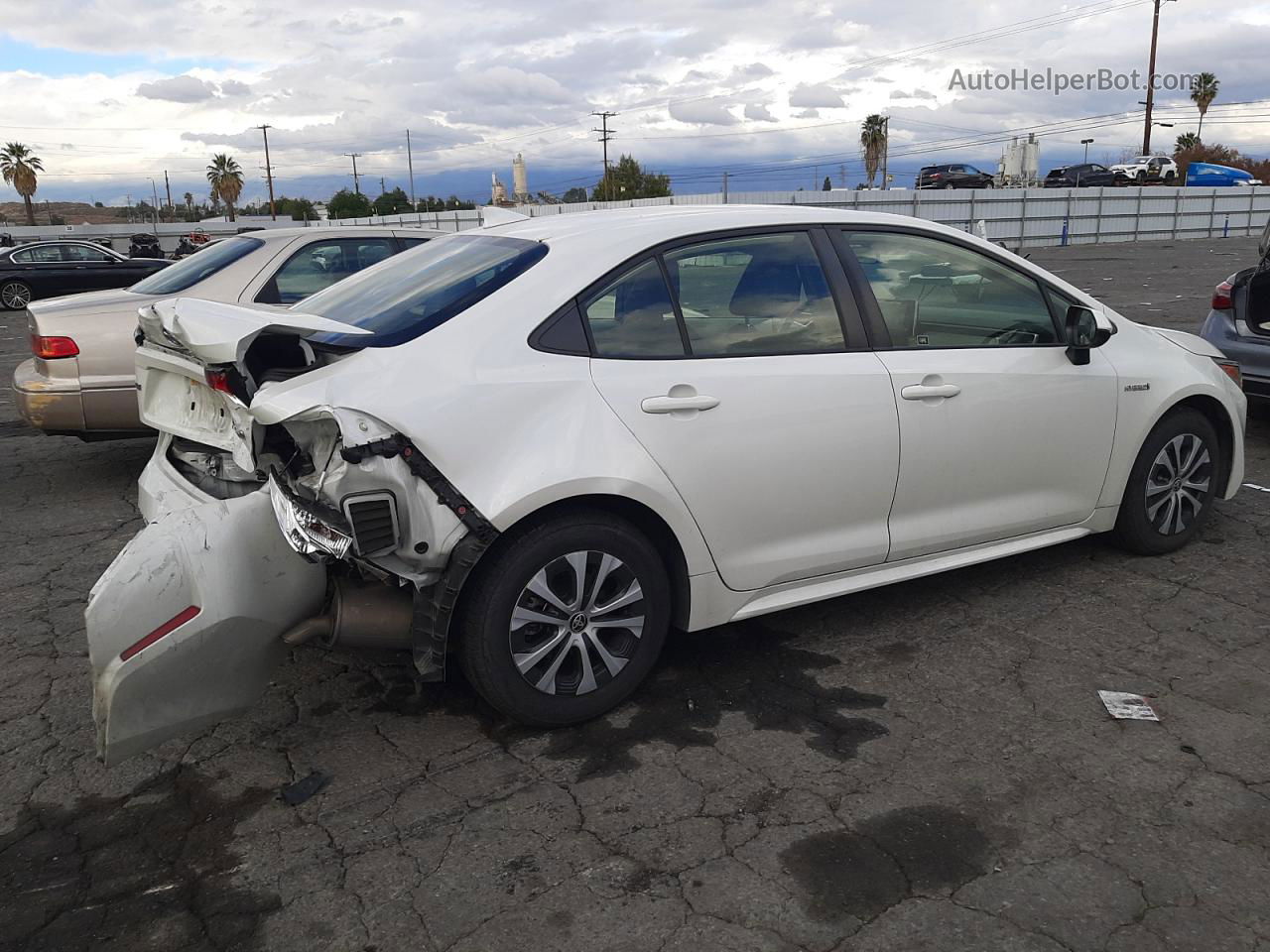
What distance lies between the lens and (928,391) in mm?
3832

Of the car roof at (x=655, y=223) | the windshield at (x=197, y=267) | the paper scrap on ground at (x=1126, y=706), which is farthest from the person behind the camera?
the windshield at (x=197, y=267)

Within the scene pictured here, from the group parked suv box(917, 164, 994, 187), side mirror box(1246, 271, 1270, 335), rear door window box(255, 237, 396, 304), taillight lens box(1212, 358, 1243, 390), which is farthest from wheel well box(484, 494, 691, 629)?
parked suv box(917, 164, 994, 187)

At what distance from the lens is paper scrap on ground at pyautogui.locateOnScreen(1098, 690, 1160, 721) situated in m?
3.42

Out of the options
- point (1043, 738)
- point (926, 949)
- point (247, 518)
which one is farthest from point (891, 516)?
point (247, 518)

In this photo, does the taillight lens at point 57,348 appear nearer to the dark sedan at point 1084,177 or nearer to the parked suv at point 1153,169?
the dark sedan at point 1084,177

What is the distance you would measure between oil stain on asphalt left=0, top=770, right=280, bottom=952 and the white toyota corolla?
0.29m

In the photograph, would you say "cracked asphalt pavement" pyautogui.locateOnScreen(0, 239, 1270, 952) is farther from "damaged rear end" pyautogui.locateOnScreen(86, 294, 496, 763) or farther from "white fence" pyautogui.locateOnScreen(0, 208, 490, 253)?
"white fence" pyautogui.locateOnScreen(0, 208, 490, 253)

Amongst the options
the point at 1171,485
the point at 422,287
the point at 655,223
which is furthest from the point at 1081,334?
the point at 422,287

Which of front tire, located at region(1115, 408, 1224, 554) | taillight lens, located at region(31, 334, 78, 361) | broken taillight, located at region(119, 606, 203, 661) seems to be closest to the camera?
broken taillight, located at region(119, 606, 203, 661)

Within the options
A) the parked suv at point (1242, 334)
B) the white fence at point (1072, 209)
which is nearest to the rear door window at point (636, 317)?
the parked suv at point (1242, 334)

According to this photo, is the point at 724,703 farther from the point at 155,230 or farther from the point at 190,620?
the point at 155,230

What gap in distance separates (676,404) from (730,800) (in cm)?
126

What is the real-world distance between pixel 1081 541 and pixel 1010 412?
1372 mm

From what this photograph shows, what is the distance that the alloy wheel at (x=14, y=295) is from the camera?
21672mm
